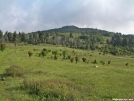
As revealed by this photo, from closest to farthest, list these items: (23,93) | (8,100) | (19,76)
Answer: (8,100)
(23,93)
(19,76)

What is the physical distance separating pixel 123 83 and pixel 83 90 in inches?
395

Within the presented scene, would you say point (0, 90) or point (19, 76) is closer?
point (0, 90)

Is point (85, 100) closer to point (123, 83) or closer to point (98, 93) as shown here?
point (98, 93)

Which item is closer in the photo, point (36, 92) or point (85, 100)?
point (85, 100)

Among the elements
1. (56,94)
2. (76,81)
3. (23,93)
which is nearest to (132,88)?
(76,81)

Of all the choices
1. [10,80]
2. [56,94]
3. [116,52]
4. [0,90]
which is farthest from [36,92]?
[116,52]

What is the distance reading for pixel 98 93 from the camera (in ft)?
92.0

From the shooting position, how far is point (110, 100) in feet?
82.2

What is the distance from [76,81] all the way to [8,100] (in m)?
15.5

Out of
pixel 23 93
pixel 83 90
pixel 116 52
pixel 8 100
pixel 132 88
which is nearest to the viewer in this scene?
pixel 8 100

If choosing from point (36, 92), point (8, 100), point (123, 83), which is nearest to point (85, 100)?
point (36, 92)

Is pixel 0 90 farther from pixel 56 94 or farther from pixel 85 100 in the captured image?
pixel 85 100

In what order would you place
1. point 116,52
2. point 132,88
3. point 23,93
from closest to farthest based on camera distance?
point 23,93 → point 132,88 → point 116,52

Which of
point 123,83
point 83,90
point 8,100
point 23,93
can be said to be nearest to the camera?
point 8,100
